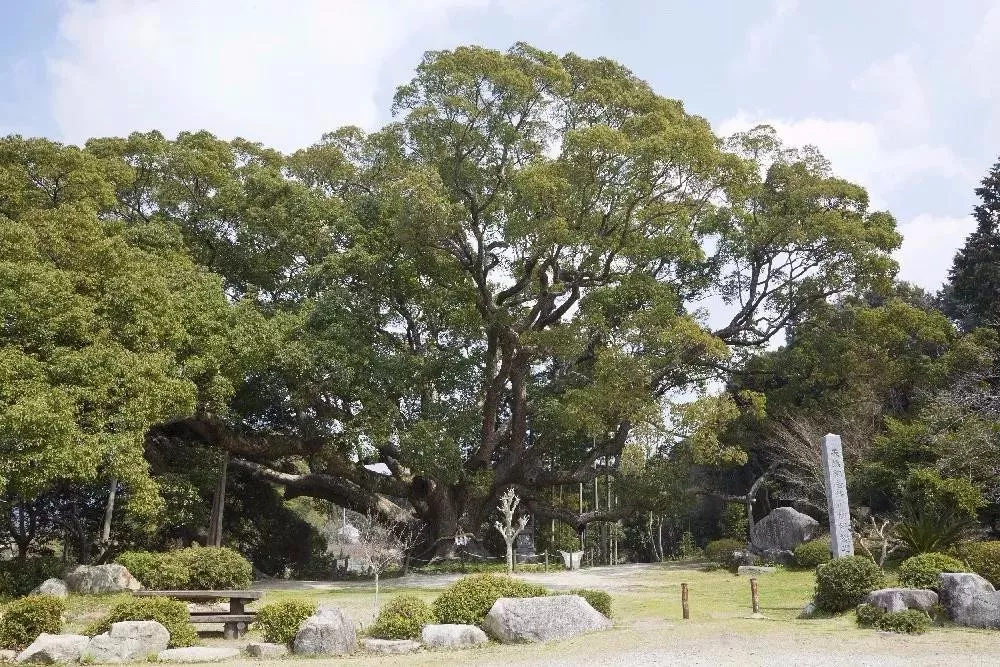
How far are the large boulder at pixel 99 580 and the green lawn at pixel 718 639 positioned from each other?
854 millimetres

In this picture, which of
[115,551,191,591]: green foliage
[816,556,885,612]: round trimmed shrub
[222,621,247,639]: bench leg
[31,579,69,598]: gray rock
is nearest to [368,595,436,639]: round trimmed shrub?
[222,621,247,639]: bench leg

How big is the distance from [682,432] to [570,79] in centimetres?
1051

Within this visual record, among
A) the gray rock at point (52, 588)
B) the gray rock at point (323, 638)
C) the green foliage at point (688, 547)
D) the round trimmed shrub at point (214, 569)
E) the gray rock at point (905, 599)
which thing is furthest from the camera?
the green foliage at point (688, 547)

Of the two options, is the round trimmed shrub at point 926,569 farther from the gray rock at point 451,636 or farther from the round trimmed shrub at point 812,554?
the round trimmed shrub at point 812,554

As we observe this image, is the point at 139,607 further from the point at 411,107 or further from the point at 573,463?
the point at 573,463

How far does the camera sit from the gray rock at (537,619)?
10281 mm

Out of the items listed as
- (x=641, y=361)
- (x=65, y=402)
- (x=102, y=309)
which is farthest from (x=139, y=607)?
(x=641, y=361)

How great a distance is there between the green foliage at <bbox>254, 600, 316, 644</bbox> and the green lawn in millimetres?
766

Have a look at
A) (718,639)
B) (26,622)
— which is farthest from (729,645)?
(26,622)

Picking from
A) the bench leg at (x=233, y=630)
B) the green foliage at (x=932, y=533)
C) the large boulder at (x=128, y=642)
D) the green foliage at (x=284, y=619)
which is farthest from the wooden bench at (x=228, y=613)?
the green foliage at (x=932, y=533)

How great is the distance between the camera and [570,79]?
74.2 feet

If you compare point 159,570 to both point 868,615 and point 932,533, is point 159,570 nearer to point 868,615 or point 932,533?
point 868,615

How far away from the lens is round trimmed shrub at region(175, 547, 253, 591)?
16.3 meters

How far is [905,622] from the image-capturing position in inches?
393
